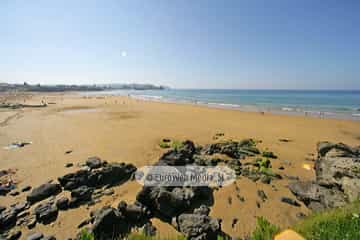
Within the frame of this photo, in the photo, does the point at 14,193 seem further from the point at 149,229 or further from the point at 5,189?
the point at 149,229

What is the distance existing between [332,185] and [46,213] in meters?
8.54

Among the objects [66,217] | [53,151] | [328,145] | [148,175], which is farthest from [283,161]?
[53,151]

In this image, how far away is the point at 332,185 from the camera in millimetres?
5293

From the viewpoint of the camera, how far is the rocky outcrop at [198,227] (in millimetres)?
3490

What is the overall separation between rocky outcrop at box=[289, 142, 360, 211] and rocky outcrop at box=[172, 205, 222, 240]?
319 centimetres

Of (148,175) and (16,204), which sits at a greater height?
(148,175)

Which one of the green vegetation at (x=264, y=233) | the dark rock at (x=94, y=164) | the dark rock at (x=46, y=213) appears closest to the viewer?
the green vegetation at (x=264, y=233)

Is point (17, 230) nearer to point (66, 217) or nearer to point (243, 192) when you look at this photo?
point (66, 217)

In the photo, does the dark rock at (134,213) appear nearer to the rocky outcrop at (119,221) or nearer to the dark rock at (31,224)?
the rocky outcrop at (119,221)

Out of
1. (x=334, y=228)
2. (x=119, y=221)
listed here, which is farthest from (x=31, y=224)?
(x=334, y=228)

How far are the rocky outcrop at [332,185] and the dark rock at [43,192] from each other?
26.5ft

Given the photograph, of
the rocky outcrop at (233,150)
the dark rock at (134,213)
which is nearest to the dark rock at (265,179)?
the rocky outcrop at (233,150)

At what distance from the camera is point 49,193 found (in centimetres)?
582

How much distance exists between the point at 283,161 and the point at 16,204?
1051 centimetres
